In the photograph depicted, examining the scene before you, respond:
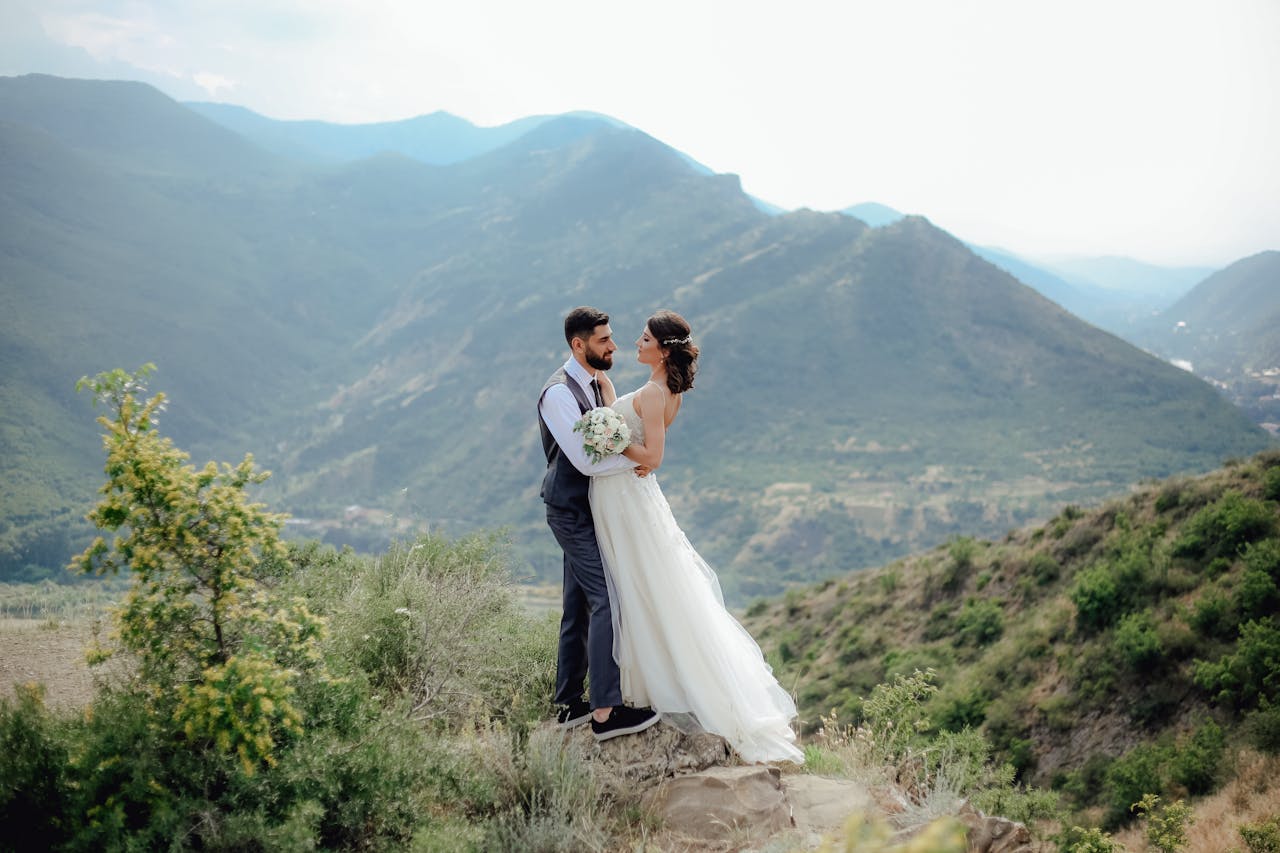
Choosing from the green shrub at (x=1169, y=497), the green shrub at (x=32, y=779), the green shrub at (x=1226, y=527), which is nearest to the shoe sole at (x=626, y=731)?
the green shrub at (x=32, y=779)

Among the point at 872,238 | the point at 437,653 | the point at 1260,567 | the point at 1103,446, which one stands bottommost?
the point at 1103,446

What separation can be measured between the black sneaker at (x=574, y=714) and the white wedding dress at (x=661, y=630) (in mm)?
244

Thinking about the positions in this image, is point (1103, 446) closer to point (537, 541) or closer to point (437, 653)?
point (537, 541)

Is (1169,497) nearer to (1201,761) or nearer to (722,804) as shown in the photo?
(1201,761)

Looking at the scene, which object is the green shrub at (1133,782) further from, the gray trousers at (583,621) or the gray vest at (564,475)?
the gray vest at (564,475)

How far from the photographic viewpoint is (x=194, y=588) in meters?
3.26

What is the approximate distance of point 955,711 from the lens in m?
15.4

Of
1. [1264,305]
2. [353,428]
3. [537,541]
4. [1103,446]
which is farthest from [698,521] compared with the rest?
[1264,305]

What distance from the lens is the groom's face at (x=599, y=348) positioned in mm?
4383

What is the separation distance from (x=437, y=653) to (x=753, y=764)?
7.01 ft

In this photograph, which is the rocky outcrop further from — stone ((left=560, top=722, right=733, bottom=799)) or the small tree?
the small tree

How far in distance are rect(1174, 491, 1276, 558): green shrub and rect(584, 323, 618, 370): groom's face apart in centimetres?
1358

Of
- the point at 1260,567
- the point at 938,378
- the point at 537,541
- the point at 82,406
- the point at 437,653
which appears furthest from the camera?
the point at 938,378

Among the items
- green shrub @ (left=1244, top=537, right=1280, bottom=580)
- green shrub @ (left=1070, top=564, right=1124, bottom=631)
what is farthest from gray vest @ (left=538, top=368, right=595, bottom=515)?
green shrub @ (left=1070, top=564, right=1124, bottom=631)
